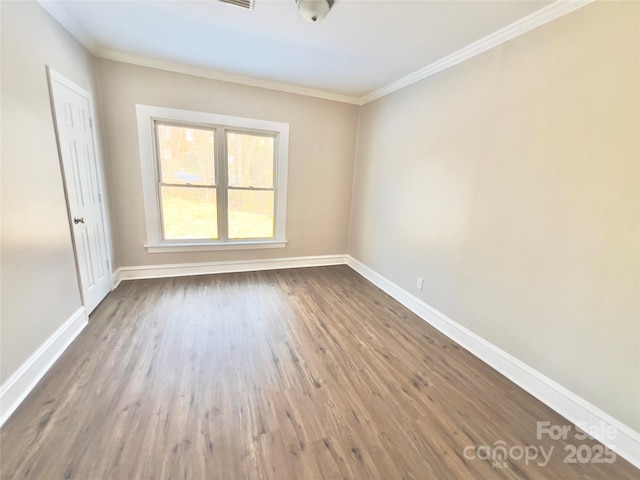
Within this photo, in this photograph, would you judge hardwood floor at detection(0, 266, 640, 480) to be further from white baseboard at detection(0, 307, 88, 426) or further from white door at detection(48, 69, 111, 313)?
white door at detection(48, 69, 111, 313)

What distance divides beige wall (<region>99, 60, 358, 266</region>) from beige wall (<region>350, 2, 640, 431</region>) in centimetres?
144

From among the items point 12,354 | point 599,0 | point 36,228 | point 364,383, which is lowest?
point 364,383

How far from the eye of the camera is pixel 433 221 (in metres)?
2.78

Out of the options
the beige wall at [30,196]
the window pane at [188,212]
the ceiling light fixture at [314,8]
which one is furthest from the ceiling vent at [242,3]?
the window pane at [188,212]

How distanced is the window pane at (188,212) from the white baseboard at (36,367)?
1.43 m

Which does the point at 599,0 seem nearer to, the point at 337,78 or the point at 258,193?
the point at 337,78

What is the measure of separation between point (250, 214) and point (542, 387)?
11.7 ft

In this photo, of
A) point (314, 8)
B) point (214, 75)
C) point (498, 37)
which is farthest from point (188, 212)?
point (498, 37)

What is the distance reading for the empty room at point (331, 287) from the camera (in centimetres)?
148

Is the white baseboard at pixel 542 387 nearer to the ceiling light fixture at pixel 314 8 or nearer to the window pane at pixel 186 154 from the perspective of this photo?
the ceiling light fixture at pixel 314 8

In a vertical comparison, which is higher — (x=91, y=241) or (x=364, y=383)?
(x=91, y=241)

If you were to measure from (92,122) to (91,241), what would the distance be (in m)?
1.21

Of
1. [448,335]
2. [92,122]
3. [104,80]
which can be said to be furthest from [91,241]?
[448,335]

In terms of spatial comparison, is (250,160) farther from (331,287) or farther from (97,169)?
(331,287)
